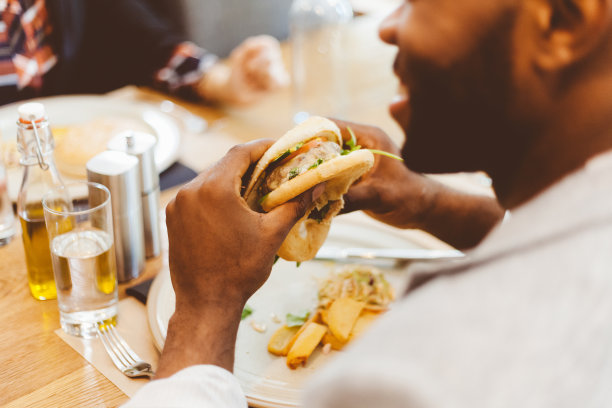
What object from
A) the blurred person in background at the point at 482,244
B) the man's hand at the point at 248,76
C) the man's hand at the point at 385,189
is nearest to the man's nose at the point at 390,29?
the blurred person in background at the point at 482,244

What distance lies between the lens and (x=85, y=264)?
1.10 m

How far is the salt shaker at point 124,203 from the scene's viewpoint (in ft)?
3.78

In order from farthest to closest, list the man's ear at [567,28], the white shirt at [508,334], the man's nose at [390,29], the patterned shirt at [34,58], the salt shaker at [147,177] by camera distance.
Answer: the patterned shirt at [34,58]
the salt shaker at [147,177]
the man's nose at [390,29]
the man's ear at [567,28]
the white shirt at [508,334]

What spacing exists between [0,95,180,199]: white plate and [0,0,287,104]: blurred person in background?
0.27 metres

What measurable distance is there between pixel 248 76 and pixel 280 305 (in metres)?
1.07

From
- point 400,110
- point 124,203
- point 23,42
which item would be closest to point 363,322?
point 400,110

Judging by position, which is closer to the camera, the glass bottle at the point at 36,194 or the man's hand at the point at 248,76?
the glass bottle at the point at 36,194

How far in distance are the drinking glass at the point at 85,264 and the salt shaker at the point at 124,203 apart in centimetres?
3

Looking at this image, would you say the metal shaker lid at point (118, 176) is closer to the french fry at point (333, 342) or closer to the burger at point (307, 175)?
the burger at point (307, 175)

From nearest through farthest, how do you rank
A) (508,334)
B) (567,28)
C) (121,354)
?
1. (508,334)
2. (567,28)
3. (121,354)

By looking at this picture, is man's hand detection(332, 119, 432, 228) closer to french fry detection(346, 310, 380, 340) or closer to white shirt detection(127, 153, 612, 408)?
french fry detection(346, 310, 380, 340)

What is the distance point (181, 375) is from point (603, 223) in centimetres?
56

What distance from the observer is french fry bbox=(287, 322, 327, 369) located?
1.05 metres

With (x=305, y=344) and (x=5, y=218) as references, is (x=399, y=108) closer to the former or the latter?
(x=305, y=344)
